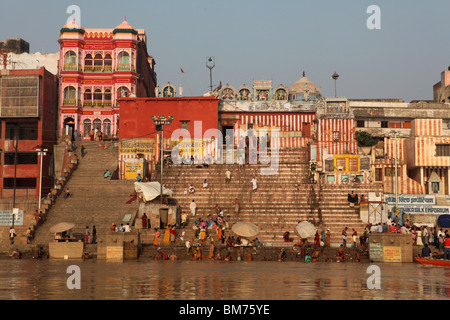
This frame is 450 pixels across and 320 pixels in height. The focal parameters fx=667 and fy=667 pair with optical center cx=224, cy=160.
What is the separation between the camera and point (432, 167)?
52094 millimetres

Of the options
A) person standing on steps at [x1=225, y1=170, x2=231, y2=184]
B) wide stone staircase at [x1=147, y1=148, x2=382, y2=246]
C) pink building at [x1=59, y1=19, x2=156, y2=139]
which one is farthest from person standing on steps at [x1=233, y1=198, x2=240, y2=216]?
pink building at [x1=59, y1=19, x2=156, y2=139]

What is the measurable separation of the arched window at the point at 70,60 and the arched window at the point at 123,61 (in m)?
4.29

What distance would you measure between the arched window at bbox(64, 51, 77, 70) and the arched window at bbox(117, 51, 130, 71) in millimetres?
4294

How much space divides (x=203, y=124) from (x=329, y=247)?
24.0 m

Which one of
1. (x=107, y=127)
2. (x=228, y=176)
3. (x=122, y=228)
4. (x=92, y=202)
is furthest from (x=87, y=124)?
(x=122, y=228)

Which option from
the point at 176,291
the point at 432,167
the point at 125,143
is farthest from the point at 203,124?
the point at 176,291

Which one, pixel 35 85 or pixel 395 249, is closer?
pixel 395 249

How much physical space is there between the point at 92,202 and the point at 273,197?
37.7 ft

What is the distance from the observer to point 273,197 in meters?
42.6

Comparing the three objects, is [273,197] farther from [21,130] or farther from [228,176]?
[21,130]

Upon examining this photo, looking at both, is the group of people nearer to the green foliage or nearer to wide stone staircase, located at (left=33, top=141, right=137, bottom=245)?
wide stone staircase, located at (left=33, top=141, right=137, bottom=245)

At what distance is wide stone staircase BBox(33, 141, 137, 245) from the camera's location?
128 feet

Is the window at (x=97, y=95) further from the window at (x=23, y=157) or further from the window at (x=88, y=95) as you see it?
the window at (x=23, y=157)
